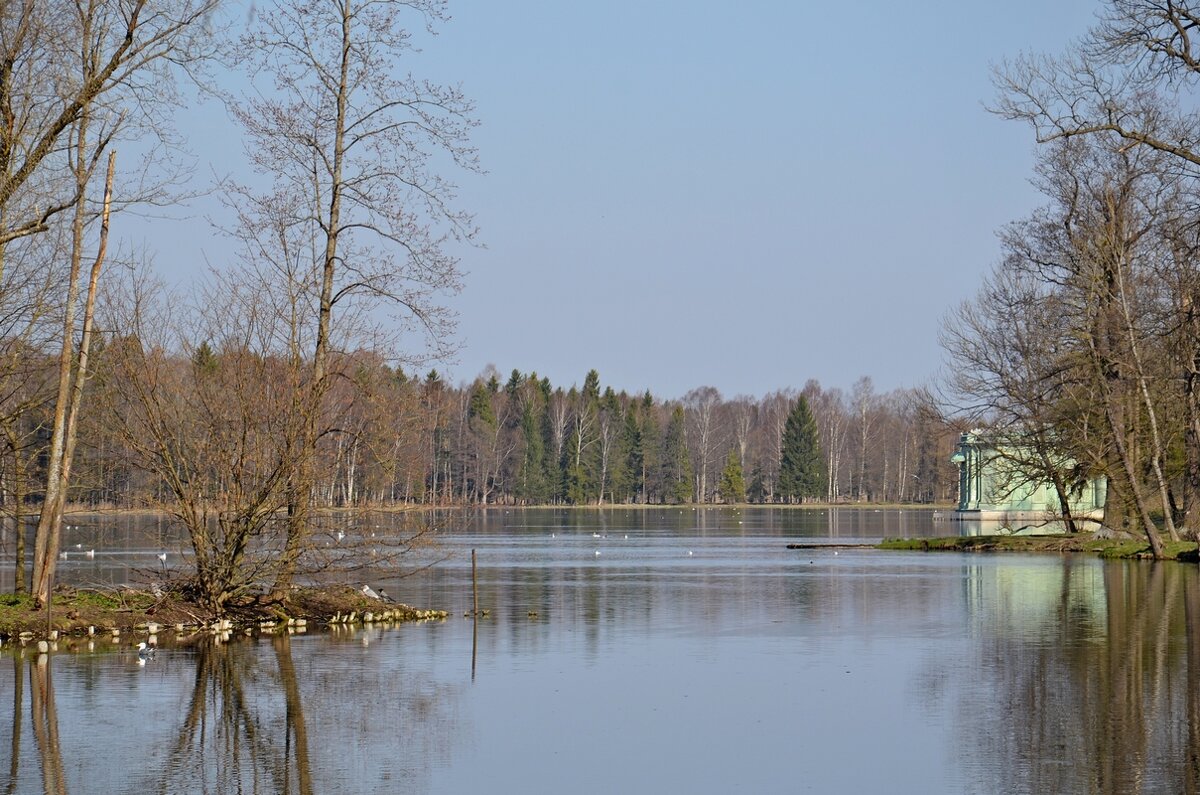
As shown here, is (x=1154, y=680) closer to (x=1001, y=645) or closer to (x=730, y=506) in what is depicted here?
(x=1001, y=645)

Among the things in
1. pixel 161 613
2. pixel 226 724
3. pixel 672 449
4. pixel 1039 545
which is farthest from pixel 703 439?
pixel 226 724

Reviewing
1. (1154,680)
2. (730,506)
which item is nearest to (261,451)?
(1154,680)

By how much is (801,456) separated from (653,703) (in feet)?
418

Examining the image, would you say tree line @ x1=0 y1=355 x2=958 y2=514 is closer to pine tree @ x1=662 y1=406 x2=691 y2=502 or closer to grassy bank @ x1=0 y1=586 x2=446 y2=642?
pine tree @ x1=662 y1=406 x2=691 y2=502

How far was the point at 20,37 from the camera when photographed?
1755cm

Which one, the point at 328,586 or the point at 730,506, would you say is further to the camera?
the point at 730,506

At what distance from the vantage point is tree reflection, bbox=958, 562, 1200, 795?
37.5ft

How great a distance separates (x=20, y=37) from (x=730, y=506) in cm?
13020

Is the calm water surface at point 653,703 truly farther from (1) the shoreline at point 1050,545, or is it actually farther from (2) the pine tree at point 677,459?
(2) the pine tree at point 677,459

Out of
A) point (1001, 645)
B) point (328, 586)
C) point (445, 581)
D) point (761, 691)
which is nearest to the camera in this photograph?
point (761, 691)

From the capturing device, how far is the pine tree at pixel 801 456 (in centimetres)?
14088

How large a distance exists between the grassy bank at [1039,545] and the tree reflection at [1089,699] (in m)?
18.5

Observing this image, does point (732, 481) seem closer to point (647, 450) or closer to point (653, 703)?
point (647, 450)

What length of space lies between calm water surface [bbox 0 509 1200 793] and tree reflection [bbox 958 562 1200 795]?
0.16ft
